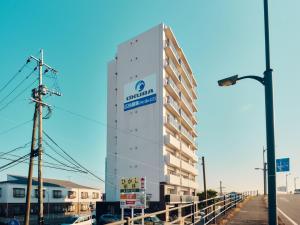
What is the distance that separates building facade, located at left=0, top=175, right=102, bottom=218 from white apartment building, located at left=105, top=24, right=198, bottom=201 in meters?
17.0

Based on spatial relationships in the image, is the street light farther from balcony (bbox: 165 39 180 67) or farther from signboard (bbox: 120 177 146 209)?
balcony (bbox: 165 39 180 67)

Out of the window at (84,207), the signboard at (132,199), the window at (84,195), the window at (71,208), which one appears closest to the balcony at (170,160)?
the signboard at (132,199)

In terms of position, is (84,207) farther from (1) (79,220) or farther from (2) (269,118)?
(2) (269,118)

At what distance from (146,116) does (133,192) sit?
1120 inches

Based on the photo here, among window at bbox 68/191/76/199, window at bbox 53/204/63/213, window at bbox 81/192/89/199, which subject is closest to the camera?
window at bbox 53/204/63/213

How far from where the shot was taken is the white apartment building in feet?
147

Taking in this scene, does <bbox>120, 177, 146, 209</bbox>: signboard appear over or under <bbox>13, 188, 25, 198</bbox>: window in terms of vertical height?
over

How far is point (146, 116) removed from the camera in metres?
47.2

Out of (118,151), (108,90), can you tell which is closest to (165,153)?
(118,151)

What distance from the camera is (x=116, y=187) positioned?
48.6 metres

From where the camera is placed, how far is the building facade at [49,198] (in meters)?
51.6

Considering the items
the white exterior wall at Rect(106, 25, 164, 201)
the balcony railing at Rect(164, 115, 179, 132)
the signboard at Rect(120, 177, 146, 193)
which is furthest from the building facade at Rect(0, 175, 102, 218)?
the signboard at Rect(120, 177, 146, 193)

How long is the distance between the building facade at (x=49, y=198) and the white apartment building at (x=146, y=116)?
668 inches

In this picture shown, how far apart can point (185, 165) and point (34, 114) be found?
36545 millimetres
